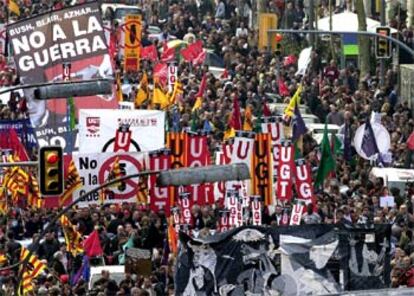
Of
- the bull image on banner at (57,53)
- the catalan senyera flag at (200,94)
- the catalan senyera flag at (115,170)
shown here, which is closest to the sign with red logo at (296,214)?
the catalan senyera flag at (115,170)

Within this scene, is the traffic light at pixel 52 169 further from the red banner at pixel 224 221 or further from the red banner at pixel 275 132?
the red banner at pixel 275 132

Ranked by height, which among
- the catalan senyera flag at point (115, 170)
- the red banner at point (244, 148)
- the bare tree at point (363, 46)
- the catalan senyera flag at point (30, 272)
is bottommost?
the catalan senyera flag at point (30, 272)

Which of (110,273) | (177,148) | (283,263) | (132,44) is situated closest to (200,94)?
(132,44)

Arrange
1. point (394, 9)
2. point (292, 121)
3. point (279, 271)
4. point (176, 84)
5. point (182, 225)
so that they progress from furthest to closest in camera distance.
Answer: point (394, 9) → point (176, 84) → point (292, 121) → point (182, 225) → point (279, 271)

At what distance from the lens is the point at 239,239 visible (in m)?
29.1

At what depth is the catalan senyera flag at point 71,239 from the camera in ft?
119

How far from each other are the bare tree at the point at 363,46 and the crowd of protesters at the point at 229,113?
294 mm

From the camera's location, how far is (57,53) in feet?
132

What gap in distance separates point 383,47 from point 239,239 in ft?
59.5

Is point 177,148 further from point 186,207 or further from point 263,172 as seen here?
point 186,207

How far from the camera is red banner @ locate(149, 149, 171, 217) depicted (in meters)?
36.8

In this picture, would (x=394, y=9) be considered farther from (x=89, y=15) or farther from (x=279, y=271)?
(x=279, y=271)

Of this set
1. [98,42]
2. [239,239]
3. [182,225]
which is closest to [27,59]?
[98,42]

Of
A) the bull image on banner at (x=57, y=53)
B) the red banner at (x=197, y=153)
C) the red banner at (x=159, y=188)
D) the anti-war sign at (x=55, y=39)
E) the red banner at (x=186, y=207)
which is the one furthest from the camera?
Result: the anti-war sign at (x=55, y=39)
